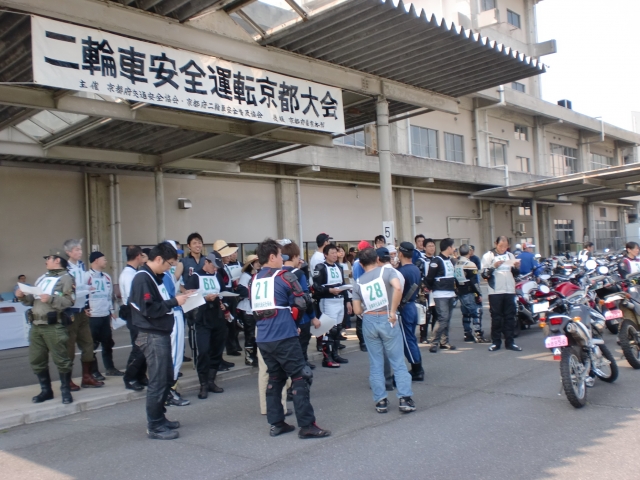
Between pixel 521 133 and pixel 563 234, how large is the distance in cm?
717

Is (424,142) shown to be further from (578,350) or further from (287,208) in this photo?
(578,350)

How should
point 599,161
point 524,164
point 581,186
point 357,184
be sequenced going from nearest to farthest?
1. point 357,184
2. point 581,186
3. point 524,164
4. point 599,161

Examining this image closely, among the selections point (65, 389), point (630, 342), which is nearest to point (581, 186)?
point (630, 342)

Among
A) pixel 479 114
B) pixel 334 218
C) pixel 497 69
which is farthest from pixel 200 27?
pixel 479 114

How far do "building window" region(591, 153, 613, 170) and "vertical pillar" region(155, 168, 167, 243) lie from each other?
3187 cm

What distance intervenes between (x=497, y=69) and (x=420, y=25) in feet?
10.2

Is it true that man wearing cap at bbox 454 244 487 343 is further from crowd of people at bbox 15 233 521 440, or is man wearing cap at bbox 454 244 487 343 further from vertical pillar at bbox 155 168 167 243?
vertical pillar at bbox 155 168 167 243

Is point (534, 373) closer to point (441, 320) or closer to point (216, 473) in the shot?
point (441, 320)

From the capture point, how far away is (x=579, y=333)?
622cm

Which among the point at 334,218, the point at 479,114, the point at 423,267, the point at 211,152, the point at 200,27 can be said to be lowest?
the point at 423,267

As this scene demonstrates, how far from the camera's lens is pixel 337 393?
24.3 ft

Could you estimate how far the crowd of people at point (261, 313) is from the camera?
18.5ft

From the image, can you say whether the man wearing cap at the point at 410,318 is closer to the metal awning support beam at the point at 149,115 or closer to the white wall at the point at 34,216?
the metal awning support beam at the point at 149,115

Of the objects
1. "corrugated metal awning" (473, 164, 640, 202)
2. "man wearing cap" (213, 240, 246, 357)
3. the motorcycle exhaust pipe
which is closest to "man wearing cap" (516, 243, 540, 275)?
the motorcycle exhaust pipe
